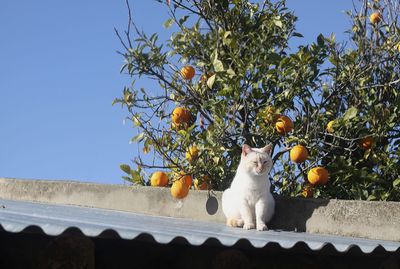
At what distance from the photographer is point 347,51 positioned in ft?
19.8

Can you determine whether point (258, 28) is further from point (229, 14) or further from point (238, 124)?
point (238, 124)

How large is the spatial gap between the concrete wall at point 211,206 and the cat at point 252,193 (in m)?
0.30

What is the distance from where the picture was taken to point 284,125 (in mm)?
5273

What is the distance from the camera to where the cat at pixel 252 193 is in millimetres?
4715

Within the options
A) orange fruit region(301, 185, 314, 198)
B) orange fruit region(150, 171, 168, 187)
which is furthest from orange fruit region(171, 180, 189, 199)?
orange fruit region(301, 185, 314, 198)

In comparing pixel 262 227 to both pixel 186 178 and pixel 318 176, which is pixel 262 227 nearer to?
pixel 318 176

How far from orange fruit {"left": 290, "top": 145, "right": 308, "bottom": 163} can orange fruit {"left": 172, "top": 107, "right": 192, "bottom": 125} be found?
3.73 ft

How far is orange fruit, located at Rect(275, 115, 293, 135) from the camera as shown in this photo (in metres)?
5.27

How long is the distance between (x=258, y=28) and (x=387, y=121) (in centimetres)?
147

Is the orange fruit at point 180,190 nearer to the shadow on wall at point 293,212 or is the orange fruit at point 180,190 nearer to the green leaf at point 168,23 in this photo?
the shadow on wall at point 293,212

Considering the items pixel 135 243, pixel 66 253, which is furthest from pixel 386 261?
pixel 66 253

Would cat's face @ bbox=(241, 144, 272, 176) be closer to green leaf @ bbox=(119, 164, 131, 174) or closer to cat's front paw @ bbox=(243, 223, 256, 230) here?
cat's front paw @ bbox=(243, 223, 256, 230)

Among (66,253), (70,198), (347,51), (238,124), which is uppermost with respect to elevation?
(347,51)

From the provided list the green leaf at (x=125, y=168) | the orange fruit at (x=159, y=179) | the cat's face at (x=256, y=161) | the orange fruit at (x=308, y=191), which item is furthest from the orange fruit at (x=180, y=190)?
the orange fruit at (x=308, y=191)
